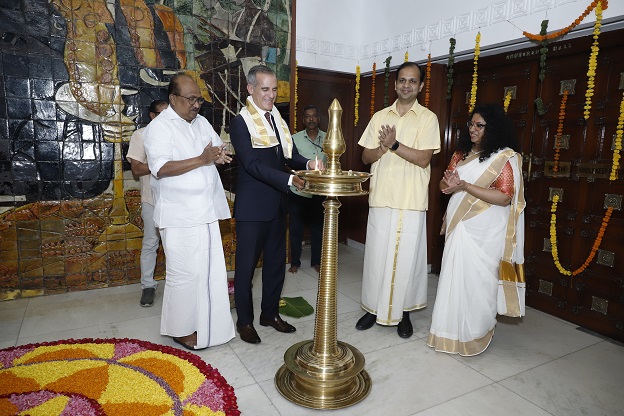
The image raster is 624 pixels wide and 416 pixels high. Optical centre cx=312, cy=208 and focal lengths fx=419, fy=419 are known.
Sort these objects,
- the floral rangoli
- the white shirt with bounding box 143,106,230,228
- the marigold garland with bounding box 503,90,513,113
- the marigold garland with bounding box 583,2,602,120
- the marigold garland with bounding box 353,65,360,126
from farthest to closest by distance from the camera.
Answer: the marigold garland with bounding box 353,65,360,126 → the marigold garland with bounding box 503,90,513,113 → the marigold garland with bounding box 583,2,602,120 → the white shirt with bounding box 143,106,230,228 → the floral rangoli

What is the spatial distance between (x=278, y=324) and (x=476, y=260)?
4.88 ft

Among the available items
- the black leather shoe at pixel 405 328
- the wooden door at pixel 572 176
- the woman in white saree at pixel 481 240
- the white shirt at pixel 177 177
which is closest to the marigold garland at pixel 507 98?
the wooden door at pixel 572 176

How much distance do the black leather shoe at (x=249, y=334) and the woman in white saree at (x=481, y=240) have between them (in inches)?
48.4

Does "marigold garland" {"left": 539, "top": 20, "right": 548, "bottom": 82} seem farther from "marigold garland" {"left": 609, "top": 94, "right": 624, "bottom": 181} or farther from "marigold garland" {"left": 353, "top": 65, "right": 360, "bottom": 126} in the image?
"marigold garland" {"left": 353, "top": 65, "right": 360, "bottom": 126}

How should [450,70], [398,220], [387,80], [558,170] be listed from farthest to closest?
[387,80] → [450,70] → [558,170] → [398,220]

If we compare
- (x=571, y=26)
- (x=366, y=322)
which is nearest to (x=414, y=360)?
(x=366, y=322)

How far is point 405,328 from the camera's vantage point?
3.12 metres

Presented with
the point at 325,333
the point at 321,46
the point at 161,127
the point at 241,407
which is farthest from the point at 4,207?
the point at 321,46

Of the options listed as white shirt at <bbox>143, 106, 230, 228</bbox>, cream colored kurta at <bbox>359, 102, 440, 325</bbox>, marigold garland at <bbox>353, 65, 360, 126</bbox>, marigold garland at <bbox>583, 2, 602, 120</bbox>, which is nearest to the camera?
white shirt at <bbox>143, 106, 230, 228</bbox>

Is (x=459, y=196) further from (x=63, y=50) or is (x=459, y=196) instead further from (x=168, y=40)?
(x=63, y=50)

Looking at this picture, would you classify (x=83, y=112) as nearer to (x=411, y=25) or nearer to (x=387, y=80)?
(x=387, y=80)

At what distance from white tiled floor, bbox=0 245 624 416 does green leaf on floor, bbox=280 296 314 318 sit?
78 millimetres

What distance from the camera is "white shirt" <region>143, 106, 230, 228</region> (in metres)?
2.58

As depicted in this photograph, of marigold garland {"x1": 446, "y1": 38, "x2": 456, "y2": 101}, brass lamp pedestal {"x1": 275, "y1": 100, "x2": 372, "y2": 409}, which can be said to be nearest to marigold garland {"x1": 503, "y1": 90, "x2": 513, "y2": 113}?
marigold garland {"x1": 446, "y1": 38, "x2": 456, "y2": 101}
